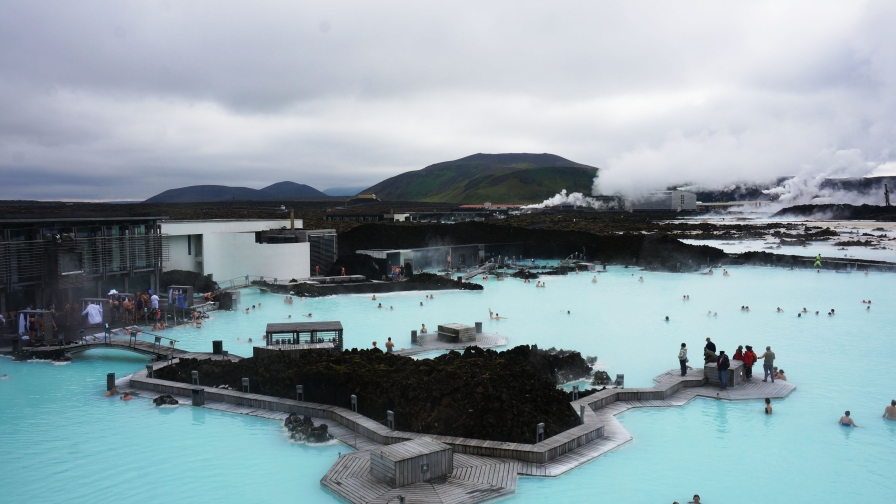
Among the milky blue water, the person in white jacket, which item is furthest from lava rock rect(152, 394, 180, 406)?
the person in white jacket

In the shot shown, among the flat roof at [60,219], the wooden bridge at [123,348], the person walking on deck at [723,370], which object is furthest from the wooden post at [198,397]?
the person walking on deck at [723,370]

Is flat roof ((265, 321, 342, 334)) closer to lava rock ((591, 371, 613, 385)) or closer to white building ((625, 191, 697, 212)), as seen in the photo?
lava rock ((591, 371, 613, 385))

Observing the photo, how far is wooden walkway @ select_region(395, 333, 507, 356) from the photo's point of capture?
17375 millimetres

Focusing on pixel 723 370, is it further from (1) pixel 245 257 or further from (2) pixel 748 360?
(1) pixel 245 257

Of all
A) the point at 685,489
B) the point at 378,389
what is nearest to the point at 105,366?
the point at 378,389

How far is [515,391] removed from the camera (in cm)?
1070

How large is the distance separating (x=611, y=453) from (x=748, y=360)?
560 centimetres

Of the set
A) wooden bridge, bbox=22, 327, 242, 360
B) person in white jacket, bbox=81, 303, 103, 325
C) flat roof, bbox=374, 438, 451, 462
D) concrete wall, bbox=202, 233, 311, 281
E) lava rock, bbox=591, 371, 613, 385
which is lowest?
lava rock, bbox=591, 371, 613, 385

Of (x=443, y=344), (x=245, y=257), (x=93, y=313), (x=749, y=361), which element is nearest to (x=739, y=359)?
(x=749, y=361)

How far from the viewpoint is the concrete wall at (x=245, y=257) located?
99.4 ft

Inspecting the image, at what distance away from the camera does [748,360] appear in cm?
1380

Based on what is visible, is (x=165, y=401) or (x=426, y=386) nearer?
(x=426, y=386)

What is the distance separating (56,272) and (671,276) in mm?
32715

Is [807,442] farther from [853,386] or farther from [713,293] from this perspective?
[713,293]
